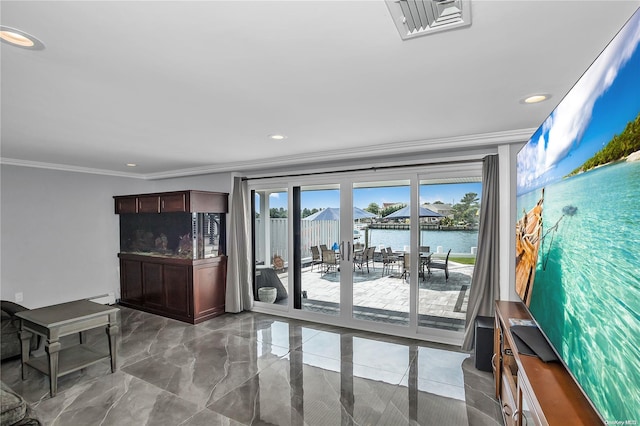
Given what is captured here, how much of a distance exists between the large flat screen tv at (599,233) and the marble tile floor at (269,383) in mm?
1416

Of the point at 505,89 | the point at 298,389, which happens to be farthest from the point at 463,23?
the point at 298,389

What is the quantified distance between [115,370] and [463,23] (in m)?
4.03

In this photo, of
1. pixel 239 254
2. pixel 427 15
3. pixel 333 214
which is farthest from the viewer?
pixel 239 254

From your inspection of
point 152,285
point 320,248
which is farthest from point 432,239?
point 152,285

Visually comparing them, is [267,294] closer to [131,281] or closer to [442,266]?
[131,281]

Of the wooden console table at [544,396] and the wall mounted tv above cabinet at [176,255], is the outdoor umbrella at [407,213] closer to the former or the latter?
the wooden console table at [544,396]

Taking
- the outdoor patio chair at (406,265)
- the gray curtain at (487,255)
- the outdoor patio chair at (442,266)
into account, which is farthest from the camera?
the outdoor patio chair at (406,265)

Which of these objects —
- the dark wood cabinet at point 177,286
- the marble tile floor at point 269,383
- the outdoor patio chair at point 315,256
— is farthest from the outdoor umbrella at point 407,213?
the dark wood cabinet at point 177,286

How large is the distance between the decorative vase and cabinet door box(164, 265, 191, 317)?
3.69 ft

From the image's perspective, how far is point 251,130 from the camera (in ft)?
9.95

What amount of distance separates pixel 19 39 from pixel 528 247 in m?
3.10

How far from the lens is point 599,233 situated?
1090 millimetres

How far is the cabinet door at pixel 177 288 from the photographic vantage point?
4.64m

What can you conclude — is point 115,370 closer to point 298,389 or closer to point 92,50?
point 298,389
